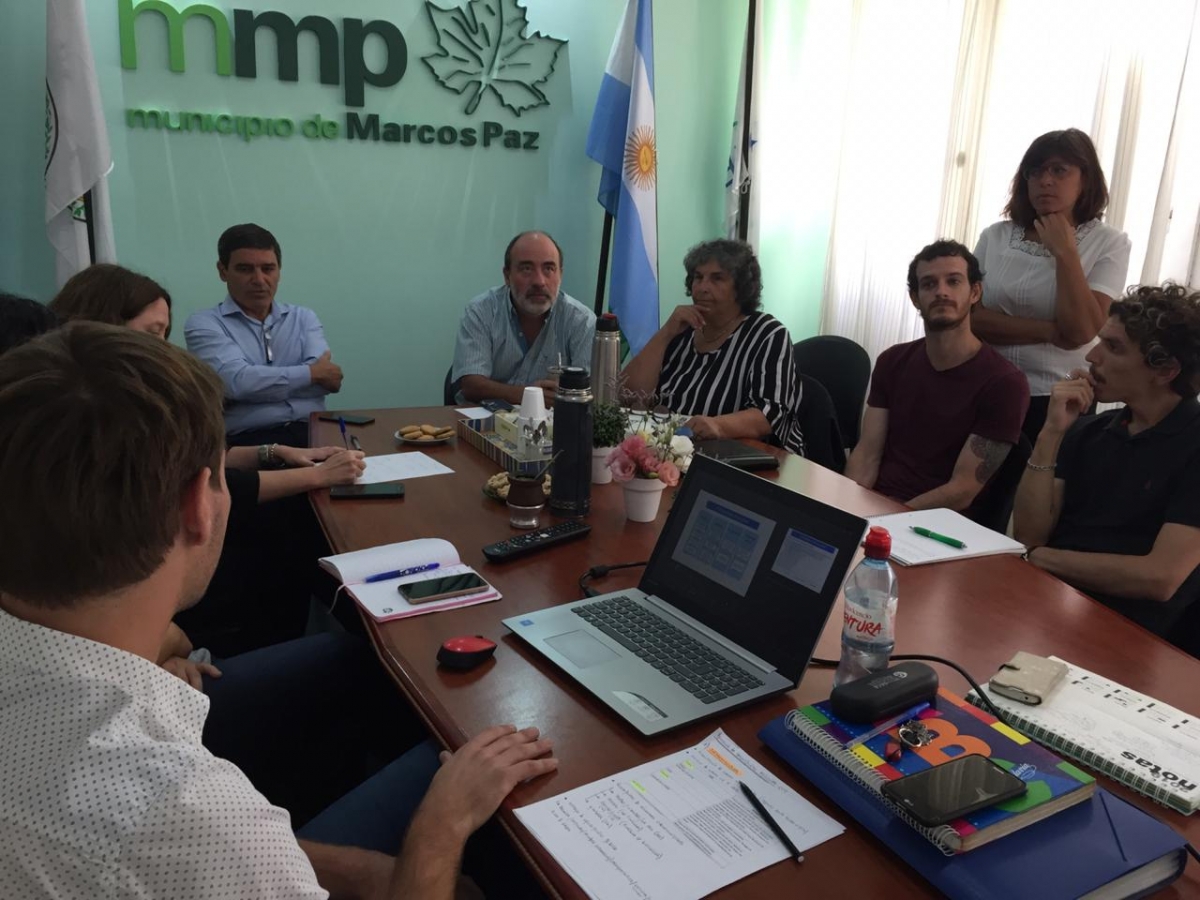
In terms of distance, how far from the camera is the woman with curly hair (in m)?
2.77

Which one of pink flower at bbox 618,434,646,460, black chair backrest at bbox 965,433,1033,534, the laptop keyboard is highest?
pink flower at bbox 618,434,646,460

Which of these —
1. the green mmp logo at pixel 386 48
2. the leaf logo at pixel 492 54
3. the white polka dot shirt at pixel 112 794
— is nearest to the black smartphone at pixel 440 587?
the white polka dot shirt at pixel 112 794

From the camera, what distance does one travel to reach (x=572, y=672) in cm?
116

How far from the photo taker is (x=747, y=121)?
13.5 ft

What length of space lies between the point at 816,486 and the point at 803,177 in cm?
275

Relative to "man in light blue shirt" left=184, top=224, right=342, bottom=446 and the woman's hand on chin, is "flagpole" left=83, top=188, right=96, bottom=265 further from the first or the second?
the woman's hand on chin

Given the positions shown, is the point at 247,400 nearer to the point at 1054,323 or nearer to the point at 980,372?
the point at 980,372

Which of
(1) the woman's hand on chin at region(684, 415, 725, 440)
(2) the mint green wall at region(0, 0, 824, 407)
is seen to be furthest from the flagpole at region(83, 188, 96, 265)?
Answer: (1) the woman's hand on chin at region(684, 415, 725, 440)

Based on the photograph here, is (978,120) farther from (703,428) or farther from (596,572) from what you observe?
(596,572)

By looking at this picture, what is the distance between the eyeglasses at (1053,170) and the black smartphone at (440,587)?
235 centimetres

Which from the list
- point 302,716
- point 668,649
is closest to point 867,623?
point 668,649

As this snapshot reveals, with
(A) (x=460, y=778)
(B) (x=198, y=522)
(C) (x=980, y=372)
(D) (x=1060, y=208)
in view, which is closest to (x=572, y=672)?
(A) (x=460, y=778)

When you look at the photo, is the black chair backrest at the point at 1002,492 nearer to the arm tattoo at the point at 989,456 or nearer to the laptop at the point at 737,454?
the arm tattoo at the point at 989,456

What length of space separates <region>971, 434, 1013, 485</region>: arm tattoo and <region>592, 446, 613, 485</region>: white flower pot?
107 centimetres
